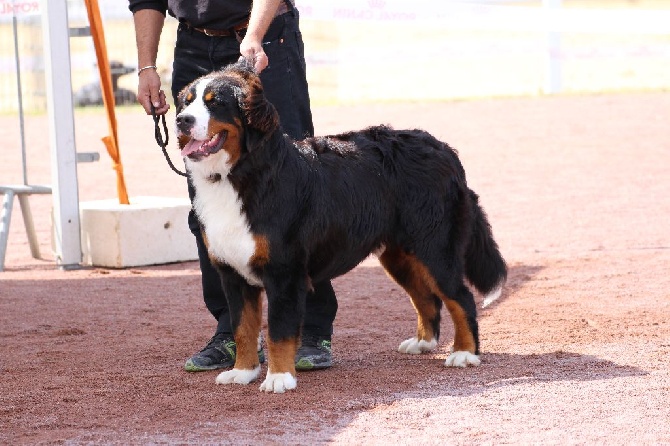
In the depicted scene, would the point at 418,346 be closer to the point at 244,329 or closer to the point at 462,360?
the point at 462,360

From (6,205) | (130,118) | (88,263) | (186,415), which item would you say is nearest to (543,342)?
(186,415)

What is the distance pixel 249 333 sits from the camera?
5477 mm

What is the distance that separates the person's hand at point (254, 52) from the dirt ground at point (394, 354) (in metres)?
1.47

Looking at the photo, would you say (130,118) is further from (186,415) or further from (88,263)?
(186,415)

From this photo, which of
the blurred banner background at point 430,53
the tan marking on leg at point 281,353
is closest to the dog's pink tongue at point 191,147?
the tan marking on leg at point 281,353

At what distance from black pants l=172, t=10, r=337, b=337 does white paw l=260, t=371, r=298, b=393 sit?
2.11 ft

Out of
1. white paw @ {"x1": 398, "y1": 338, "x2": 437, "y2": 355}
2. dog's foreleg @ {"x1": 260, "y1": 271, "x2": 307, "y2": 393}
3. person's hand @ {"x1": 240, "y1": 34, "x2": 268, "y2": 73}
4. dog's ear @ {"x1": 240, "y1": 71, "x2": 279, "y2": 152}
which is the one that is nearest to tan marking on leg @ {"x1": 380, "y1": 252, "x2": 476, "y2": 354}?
white paw @ {"x1": 398, "y1": 338, "x2": 437, "y2": 355}

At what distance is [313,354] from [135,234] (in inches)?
134

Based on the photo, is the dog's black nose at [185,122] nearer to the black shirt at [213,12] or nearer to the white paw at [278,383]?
the black shirt at [213,12]

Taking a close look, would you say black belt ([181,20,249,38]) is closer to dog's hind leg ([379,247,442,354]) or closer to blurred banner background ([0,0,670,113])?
dog's hind leg ([379,247,442,354])

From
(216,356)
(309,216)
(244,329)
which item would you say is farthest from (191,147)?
(216,356)

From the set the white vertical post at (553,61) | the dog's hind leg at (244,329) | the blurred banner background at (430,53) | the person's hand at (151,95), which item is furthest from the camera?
the white vertical post at (553,61)

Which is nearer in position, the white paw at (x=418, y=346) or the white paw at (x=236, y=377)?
the white paw at (x=236, y=377)

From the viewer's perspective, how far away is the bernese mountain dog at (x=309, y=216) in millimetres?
5020
